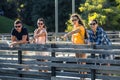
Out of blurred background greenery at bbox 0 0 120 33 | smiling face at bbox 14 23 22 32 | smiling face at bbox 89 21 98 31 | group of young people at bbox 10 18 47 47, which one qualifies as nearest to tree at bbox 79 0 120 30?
blurred background greenery at bbox 0 0 120 33

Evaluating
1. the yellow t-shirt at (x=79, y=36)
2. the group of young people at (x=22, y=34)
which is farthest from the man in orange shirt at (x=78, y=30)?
the group of young people at (x=22, y=34)

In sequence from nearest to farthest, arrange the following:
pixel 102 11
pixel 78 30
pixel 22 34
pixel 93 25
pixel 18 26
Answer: pixel 93 25, pixel 78 30, pixel 18 26, pixel 22 34, pixel 102 11

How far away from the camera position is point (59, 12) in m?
69.5

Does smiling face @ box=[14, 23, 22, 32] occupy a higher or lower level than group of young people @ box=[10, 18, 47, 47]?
higher

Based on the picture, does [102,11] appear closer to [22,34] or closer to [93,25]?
[22,34]

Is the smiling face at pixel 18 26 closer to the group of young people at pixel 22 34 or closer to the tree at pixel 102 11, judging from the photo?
the group of young people at pixel 22 34

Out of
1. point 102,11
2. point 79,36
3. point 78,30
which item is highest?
point 102,11

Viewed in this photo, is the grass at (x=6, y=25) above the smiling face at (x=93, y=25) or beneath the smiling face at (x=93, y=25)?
above

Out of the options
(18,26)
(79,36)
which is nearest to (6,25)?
(18,26)

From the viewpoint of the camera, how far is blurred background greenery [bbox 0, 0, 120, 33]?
1721 inches

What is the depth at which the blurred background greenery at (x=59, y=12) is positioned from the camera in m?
43.7

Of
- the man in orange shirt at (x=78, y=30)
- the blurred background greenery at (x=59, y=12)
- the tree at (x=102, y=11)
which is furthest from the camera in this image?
the blurred background greenery at (x=59, y=12)

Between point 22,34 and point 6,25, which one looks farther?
point 6,25

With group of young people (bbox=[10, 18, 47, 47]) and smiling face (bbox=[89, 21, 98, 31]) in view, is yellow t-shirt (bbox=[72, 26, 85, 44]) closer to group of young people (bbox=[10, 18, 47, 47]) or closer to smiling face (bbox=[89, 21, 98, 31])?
smiling face (bbox=[89, 21, 98, 31])
